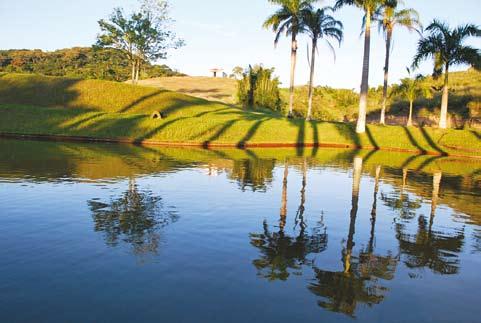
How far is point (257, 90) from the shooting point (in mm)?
57312

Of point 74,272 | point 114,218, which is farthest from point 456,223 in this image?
point 74,272

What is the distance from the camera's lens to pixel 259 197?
12734 mm

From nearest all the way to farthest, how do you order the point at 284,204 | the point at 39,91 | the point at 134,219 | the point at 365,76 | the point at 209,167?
1. the point at 134,219
2. the point at 284,204
3. the point at 209,167
4. the point at 365,76
5. the point at 39,91

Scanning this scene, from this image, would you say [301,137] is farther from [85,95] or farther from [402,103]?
[402,103]

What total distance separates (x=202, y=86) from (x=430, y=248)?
71.0 meters

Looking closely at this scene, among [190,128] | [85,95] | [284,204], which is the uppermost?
[85,95]

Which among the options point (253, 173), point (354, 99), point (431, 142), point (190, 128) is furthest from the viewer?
point (354, 99)

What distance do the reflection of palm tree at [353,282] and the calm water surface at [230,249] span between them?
3cm

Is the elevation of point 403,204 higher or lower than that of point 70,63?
lower

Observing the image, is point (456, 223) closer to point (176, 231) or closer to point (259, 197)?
point (259, 197)

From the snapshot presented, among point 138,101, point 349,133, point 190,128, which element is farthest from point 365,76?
point 138,101

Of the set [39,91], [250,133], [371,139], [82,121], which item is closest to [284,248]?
[250,133]

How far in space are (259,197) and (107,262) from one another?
645 cm

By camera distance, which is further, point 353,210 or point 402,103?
point 402,103
